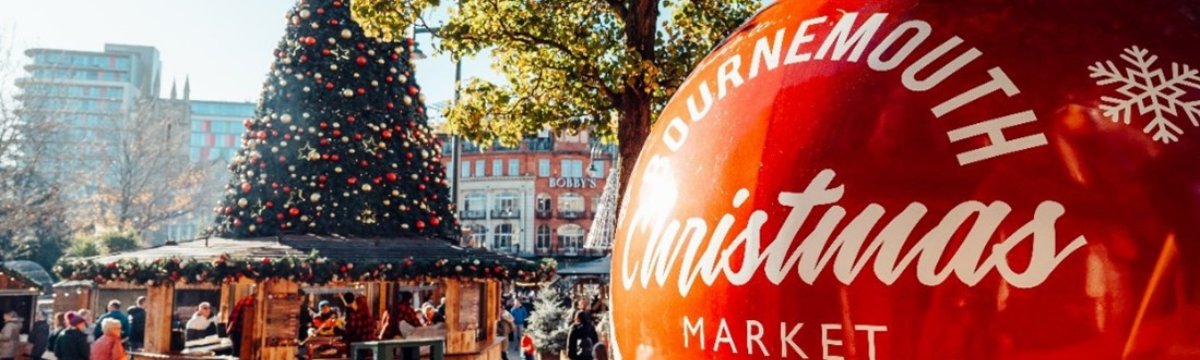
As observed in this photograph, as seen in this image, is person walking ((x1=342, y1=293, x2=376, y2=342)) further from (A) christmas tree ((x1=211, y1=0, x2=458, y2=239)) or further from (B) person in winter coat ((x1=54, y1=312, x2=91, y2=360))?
(B) person in winter coat ((x1=54, y1=312, x2=91, y2=360))

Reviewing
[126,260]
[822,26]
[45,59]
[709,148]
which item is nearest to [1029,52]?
[822,26]

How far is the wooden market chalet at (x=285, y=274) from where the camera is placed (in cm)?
1188

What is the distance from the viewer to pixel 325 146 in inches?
567

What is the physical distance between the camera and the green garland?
11.8 m

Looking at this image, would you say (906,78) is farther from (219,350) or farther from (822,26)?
(219,350)

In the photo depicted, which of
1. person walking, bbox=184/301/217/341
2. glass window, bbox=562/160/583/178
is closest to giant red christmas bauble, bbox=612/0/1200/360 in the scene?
person walking, bbox=184/301/217/341

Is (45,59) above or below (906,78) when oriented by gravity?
above

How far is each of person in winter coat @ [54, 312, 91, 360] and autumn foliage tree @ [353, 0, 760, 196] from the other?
7.06 m

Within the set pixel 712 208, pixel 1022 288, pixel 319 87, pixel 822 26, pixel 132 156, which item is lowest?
pixel 1022 288

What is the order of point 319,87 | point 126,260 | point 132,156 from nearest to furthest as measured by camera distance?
point 126,260 < point 319,87 < point 132,156

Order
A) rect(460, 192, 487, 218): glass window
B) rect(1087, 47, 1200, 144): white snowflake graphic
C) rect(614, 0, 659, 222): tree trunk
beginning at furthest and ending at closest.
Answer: rect(460, 192, 487, 218): glass window → rect(614, 0, 659, 222): tree trunk → rect(1087, 47, 1200, 144): white snowflake graphic

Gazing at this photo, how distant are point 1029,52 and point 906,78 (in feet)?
1.12

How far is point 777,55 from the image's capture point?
308 centimetres

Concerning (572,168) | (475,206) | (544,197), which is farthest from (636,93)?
(475,206)
